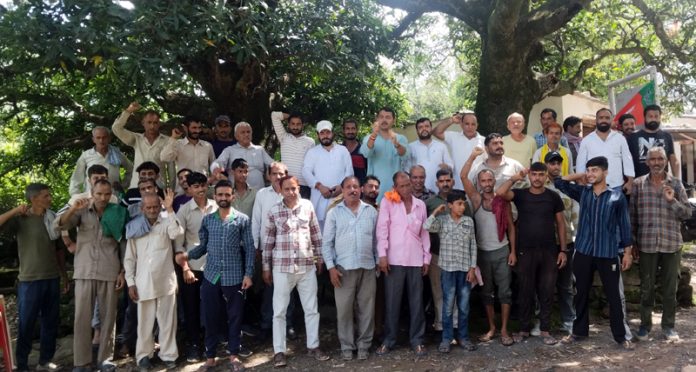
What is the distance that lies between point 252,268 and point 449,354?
216 cm

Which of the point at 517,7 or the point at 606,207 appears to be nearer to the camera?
the point at 606,207

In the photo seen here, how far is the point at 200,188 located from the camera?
5328 millimetres

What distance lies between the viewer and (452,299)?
5.31 metres

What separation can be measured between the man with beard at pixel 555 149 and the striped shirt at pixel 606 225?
3.04 ft

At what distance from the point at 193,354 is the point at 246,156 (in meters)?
2.36

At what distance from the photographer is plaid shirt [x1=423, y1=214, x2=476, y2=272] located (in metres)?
5.27

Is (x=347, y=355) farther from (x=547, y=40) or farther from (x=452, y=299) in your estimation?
(x=547, y=40)

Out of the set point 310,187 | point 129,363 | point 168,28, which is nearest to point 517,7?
point 310,187

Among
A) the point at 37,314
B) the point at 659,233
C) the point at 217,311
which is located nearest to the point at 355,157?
the point at 217,311

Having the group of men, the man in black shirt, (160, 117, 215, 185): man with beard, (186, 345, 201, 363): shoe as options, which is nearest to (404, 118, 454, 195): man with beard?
the group of men

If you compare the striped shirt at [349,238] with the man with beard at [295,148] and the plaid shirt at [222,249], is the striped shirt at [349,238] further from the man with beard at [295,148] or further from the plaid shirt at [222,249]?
the man with beard at [295,148]

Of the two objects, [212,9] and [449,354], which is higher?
[212,9]

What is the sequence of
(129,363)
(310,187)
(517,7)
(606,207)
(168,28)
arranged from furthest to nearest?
(517,7) < (310,187) < (129,363) < (606,207) < (168,28)

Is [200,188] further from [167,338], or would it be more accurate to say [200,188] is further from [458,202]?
[458,202]
